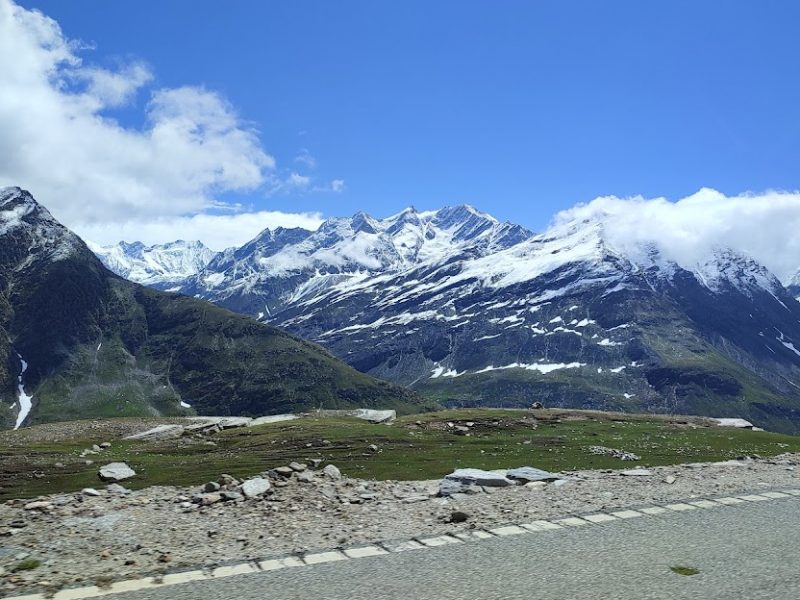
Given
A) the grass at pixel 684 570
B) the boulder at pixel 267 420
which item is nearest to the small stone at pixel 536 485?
the grass at pixel 684 570

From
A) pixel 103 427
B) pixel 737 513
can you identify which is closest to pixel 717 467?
pixel 737 513

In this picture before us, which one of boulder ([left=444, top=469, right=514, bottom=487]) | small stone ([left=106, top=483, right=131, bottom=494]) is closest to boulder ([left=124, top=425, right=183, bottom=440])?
small stone ([left=106, top=483, right=131, bottom=494])

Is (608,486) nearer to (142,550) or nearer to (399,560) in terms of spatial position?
(399,560)

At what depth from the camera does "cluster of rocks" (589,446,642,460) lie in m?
56.5

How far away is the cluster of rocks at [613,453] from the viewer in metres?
56.5

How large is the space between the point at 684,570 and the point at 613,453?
47449 mm

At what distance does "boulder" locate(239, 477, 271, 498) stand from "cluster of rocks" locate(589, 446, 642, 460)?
42045 millimetres

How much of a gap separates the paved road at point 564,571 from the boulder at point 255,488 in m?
8.02

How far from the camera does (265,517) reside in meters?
19.7

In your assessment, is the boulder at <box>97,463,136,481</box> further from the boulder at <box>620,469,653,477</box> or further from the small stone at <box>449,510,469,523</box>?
the boulder at <box>620,469,653,477</box>

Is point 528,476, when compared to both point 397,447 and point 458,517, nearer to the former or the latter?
point 458,517

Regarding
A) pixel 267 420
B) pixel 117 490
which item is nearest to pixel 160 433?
pixel 267 420

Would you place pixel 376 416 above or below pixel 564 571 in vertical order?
below

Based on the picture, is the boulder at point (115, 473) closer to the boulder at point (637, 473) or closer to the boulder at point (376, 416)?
the boulder at point (637, 473)
